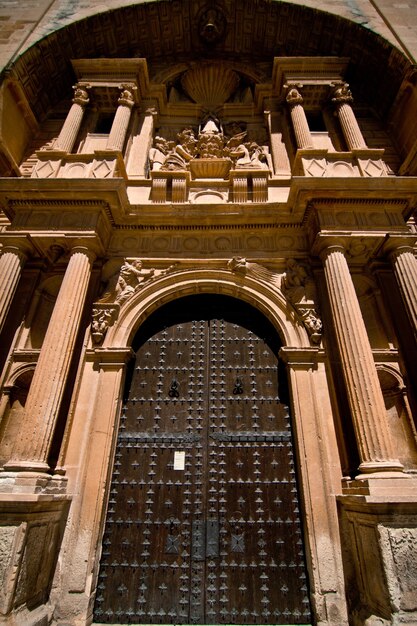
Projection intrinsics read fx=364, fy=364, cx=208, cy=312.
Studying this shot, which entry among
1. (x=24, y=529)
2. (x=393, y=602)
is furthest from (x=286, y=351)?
(x=24, y=529)

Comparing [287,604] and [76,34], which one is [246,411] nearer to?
[287,604]

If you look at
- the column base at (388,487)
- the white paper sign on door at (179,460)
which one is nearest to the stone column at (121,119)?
the white paper sign on door at (179,460)

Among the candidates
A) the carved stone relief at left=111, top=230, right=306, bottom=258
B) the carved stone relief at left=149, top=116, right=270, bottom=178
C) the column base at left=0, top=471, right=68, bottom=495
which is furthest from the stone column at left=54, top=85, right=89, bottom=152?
the column base at left=0, top=471, right=68, bottom=495

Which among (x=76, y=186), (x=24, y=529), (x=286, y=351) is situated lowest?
(x=24, y=529)

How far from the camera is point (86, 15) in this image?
8492 millimetres

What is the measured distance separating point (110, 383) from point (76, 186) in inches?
126

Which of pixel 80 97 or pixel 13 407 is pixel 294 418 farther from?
pixel 80 97

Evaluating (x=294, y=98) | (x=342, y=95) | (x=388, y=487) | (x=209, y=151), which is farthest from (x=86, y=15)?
(x=388, y=487)

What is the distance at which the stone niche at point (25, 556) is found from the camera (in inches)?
136

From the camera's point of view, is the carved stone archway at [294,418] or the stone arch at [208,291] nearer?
the carved stone archway at [294,418]

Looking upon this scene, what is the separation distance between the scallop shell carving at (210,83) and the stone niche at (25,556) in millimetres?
9567

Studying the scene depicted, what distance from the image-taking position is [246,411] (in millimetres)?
5379

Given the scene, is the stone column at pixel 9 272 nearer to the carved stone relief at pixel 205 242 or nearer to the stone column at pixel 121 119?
the carved stone relief at pixel 205 242

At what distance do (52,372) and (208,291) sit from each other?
2.79m
